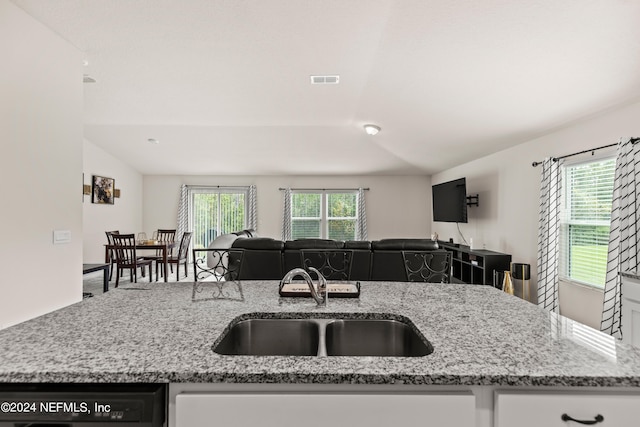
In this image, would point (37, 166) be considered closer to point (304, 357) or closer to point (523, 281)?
point (304, 357)

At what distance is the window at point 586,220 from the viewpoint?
11.4 ft

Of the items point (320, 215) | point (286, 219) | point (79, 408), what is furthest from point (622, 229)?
point (286, 219)

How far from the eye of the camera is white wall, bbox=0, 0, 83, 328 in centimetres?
251

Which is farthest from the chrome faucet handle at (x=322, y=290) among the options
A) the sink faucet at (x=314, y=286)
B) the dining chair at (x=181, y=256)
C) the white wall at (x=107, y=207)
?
the white wall at (x=107, y=207)

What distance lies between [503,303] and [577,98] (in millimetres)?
2722

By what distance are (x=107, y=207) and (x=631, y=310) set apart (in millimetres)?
8136

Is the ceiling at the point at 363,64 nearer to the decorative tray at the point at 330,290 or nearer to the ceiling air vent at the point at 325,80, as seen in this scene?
the ceiling air vent at the point at 325,80

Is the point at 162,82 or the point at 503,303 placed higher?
the point at 162,82

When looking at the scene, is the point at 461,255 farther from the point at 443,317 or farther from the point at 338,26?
the point at 443,317

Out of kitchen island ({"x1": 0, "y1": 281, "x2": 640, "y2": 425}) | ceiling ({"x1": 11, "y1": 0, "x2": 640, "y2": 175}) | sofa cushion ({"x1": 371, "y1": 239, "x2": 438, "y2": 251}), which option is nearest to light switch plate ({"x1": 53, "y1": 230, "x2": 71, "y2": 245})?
ceiling ({"x1": 11, "y1": 0, "x2": 640, "y2": 175})

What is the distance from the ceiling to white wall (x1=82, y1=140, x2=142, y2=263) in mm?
1048

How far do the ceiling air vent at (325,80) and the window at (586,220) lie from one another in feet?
8.98

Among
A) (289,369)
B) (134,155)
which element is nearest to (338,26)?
(289,369)

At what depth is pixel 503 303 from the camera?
5.12 feet
